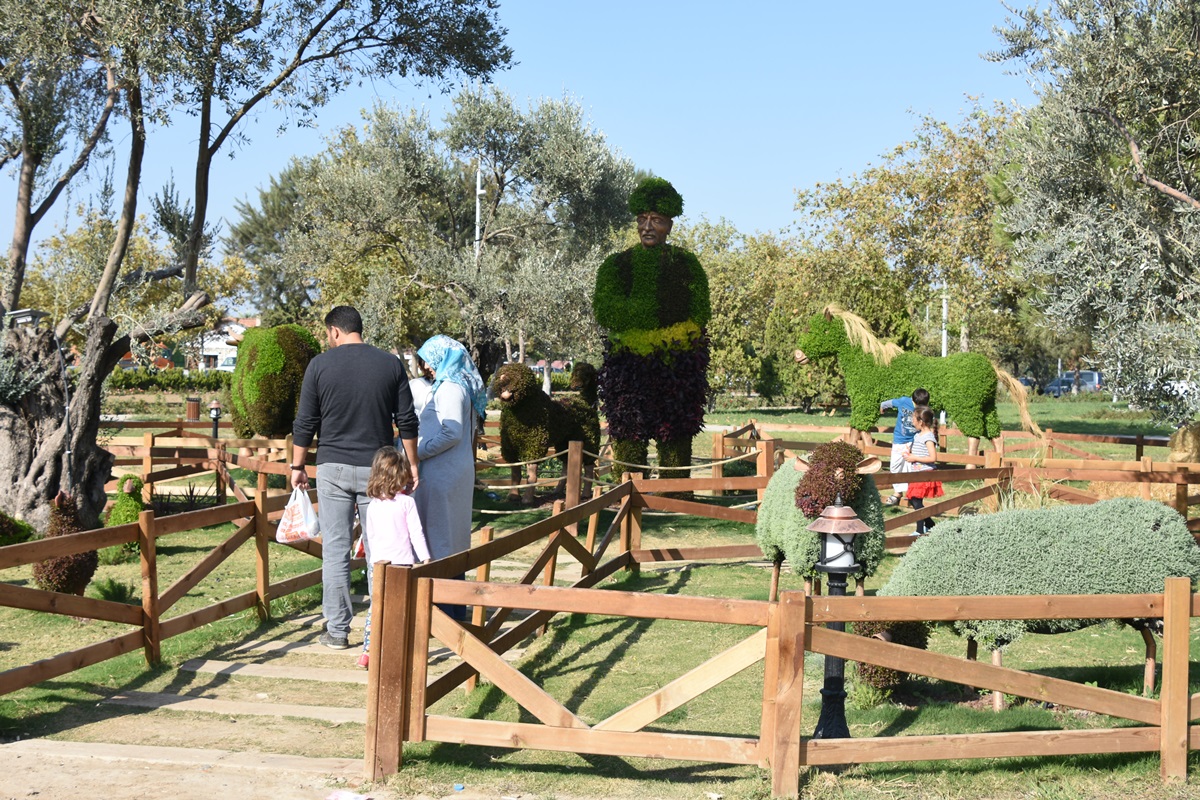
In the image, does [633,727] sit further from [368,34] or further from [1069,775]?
[368,34]

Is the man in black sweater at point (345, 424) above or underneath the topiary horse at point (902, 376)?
underneath

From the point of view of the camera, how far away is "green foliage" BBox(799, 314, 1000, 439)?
14.5 meters

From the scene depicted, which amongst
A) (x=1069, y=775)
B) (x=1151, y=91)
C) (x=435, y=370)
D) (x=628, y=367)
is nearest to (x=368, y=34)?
(x=628, y=367)

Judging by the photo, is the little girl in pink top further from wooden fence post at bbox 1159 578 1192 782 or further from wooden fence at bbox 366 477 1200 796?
wooden fence post at bbox 1159 578 1192 782

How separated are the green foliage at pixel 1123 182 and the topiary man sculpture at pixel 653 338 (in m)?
4.01

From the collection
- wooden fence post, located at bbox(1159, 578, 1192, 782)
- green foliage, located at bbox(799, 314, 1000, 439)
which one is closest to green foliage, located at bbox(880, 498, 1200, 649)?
wooden fence post, located at bbox(1159, 578, 1192, 782)

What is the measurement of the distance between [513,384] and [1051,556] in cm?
783

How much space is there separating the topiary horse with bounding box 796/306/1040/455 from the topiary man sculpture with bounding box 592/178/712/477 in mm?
2335

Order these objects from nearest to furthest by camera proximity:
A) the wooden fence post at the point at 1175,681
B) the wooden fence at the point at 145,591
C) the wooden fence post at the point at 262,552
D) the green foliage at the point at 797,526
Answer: the wooden fence post at the point at 1175,681
the wooden fence at the point at 145,591
the green foliage at the point at 797,526
the wooden fence post at the point at 262,552

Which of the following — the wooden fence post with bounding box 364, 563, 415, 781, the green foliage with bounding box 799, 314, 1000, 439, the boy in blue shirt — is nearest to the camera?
the wooden fence post with bounding box 364, 563, 415, 781

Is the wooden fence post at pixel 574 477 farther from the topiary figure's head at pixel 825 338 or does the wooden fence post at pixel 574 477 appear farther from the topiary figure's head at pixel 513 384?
the topiary figure's head at pixel 825 338

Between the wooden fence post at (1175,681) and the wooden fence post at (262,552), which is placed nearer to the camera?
the wooden fence post at (1175,681)

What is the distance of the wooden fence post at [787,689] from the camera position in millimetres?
4289

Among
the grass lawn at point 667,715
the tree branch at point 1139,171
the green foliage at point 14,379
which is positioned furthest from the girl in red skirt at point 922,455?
the green foliage at point 14,379
